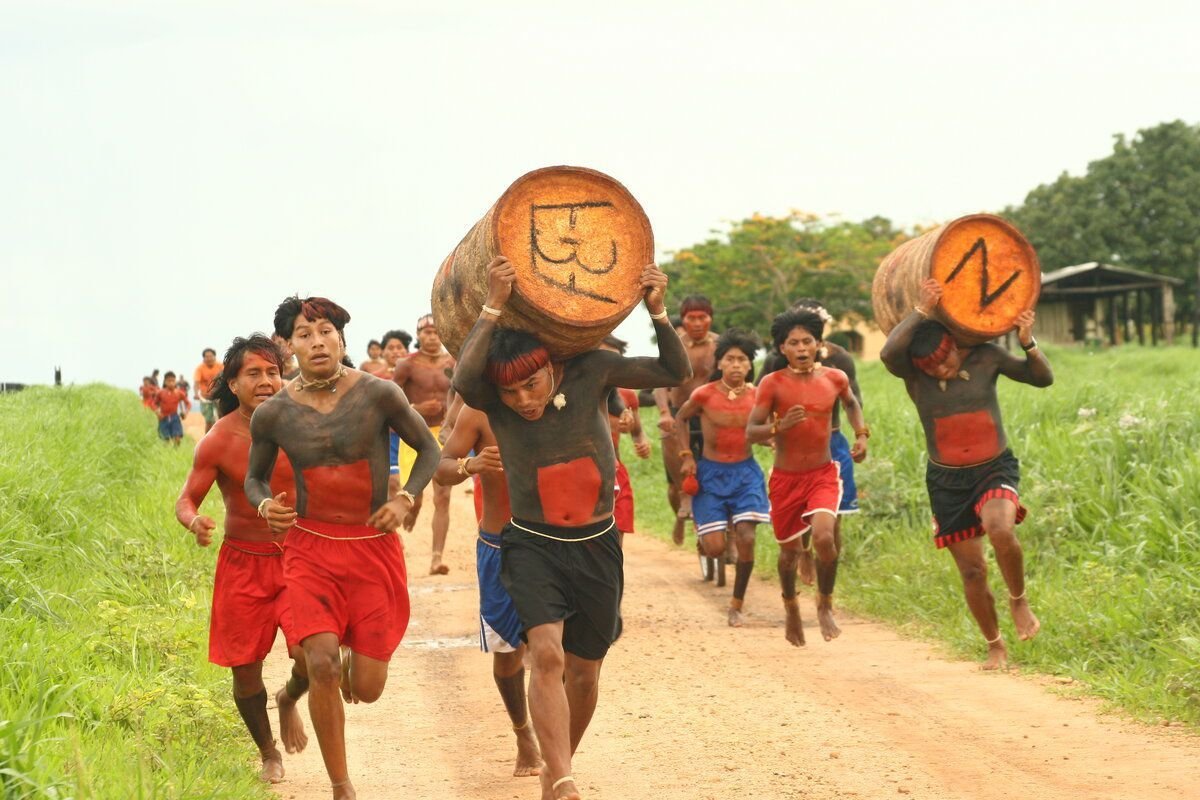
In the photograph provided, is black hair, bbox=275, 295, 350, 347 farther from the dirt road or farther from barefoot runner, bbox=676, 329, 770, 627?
barefoot runner, bbox=676, 329, 770, 627

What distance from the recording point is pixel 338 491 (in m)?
5.92

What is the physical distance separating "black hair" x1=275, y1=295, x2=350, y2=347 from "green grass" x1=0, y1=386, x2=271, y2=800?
1.60 meters

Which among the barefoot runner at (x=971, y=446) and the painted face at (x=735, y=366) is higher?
the painted face at (x=735, y=366)

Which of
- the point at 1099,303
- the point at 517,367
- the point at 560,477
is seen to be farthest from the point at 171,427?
the point at 1099,303

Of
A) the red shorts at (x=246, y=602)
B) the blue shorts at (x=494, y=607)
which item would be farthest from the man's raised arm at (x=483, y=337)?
the red shorts at (x=246, y=602)

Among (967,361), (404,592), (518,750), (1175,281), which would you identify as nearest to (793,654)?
(967,361)

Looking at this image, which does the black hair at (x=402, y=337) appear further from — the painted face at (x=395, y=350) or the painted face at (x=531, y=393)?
the painted face at (x=531, y=393)

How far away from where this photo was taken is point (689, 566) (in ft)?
44.5

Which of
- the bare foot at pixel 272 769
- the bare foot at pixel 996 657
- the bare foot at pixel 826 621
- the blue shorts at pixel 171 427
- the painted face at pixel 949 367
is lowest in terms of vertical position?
the bare foot at pixel 996 657

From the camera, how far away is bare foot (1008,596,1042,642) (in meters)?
8.54

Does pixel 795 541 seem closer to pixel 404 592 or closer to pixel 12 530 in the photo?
pixel 404 592

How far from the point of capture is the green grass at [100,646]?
5.02m

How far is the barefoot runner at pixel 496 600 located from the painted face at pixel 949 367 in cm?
282

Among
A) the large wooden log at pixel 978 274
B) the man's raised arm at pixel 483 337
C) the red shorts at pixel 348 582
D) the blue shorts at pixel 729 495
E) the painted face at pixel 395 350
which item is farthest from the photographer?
the painted face at pixel 395 350
